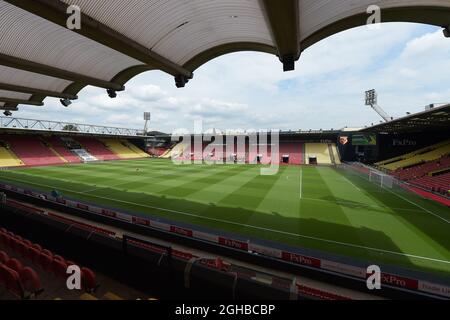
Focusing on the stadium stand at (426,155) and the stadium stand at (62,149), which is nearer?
the stadium stand at (426,155)

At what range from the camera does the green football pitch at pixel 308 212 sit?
10.7 m

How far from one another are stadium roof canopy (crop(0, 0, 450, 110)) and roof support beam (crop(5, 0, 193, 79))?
2cm

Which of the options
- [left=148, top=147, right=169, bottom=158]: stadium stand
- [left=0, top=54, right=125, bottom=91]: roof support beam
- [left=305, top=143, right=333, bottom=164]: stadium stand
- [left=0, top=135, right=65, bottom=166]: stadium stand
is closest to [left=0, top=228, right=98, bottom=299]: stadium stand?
[left=0, top=54, right=125, bottom=91]: roof support beam

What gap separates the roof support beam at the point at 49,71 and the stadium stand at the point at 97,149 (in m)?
51.1

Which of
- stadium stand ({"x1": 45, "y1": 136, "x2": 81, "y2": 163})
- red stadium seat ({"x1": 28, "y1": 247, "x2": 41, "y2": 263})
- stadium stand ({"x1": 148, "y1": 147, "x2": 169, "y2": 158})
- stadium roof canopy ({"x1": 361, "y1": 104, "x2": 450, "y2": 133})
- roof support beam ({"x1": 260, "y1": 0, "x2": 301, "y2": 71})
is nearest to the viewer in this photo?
roof support beam ({"x1": 260, "y1": 0, "x2": 301, "y2": 71})

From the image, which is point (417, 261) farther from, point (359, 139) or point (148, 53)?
point (359, 139)

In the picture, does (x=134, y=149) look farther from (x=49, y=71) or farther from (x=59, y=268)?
(x=59, y=268)

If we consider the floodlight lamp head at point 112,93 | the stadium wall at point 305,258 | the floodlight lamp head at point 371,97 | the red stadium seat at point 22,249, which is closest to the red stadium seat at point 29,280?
the red stadium seat at point 22,249

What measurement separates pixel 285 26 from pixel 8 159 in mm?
53169

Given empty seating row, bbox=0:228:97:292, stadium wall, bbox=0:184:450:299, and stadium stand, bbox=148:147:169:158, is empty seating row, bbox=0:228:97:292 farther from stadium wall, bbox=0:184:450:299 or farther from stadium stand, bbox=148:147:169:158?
stadium stand, bbox=148:147:169:158

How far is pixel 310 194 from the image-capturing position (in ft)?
68.9

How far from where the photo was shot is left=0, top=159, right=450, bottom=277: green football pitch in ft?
35.0

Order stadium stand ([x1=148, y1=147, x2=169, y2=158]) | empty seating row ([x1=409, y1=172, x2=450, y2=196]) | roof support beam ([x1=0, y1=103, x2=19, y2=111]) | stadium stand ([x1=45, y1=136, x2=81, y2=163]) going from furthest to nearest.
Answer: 1. stadium stand ([x1=148, y1=147, x2=169, y2=158])
2. stadium stand ([x1=45, y1=136, x2=81, y2=163])
3. empty seating row ([x1=409, y1=172, x2=450, y2=196])
4. roof support beam ([x1=0, y1=103, x2=19, y2=111])

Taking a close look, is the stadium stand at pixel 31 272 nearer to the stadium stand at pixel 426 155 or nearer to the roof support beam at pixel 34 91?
the roof support beam at pixel 34 91
